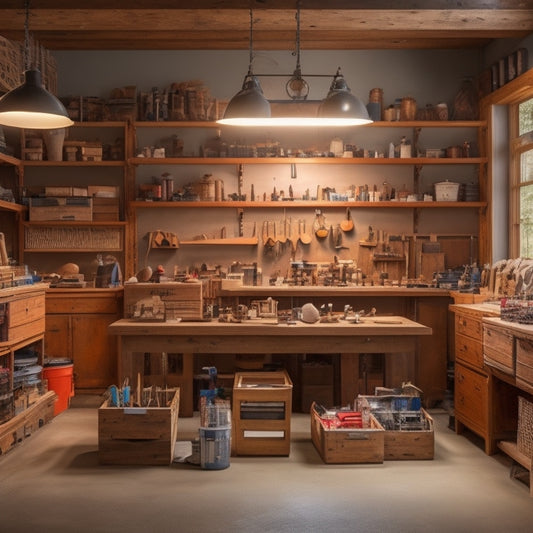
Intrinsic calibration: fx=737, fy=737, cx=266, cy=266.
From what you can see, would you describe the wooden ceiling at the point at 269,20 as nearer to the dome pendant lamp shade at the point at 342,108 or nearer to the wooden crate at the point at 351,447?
the dome pendant lamp shade at the point at 342,108

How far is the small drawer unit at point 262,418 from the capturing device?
18.0ft

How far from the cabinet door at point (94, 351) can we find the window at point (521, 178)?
437 centimetres

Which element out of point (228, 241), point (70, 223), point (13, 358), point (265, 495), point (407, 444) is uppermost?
point (70, 223)

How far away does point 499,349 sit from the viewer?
5.20 m

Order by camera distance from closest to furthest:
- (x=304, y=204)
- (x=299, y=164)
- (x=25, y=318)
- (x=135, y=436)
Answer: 1. (x=135, y=436)
2. (x=25, y=318)
3. (x=304, y=204)
4. (x=299, y=164)

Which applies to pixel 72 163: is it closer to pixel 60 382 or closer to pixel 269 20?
pixel 60 382

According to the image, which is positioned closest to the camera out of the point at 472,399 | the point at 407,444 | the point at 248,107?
the point at 407,444

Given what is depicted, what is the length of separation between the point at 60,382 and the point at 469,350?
152 inches

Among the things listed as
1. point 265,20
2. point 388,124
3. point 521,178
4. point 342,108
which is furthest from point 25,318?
point 521,178

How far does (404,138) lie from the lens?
27.7 ft

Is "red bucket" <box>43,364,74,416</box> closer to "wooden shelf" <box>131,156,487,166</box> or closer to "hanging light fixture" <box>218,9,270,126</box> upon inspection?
"wooden shelf" <box>131,156,487,166</box>

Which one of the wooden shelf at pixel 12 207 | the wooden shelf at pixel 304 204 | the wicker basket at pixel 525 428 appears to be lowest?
the wicker basket at pixel 525 428

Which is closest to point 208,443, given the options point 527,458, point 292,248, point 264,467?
point 264,467

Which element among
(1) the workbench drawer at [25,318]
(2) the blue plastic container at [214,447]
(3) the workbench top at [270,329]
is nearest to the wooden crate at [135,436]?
(2) the blue plastic container at [214,447]
